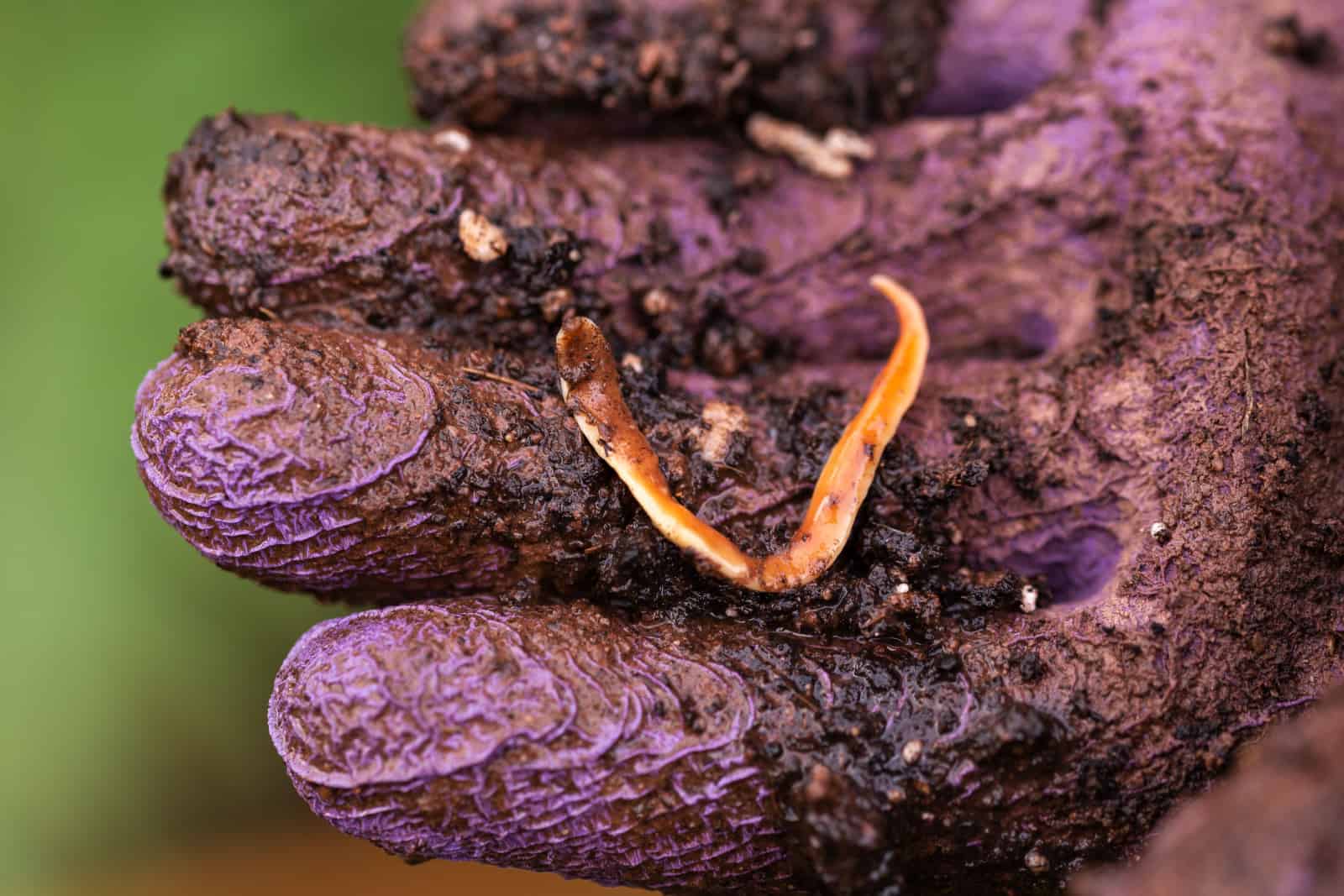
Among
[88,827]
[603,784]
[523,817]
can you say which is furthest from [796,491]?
[88,827]

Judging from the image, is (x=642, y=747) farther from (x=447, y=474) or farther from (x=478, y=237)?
(x=478, y=237)

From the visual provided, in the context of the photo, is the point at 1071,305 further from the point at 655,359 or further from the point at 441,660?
the point at 441,660

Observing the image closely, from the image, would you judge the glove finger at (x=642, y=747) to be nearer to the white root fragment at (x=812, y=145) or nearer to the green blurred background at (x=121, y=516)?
the white root fragment at (x=812, y=145)

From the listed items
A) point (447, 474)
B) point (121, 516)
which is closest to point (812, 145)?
point (447, 474)

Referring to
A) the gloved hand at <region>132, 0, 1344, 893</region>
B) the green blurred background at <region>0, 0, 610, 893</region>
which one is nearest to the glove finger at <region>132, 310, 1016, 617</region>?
the gloved hand at <region>132, 0, 1344, 893</region>

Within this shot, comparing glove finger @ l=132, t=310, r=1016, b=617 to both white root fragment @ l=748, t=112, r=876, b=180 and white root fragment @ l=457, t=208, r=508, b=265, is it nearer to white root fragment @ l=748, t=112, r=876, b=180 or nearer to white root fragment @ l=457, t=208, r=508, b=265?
white root fragment @ l=457, t=208, r=508, b=265

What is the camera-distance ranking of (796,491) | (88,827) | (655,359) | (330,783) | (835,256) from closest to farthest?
(330,783) < (796,491) < (655,359) < (835,256) < (88,827)
